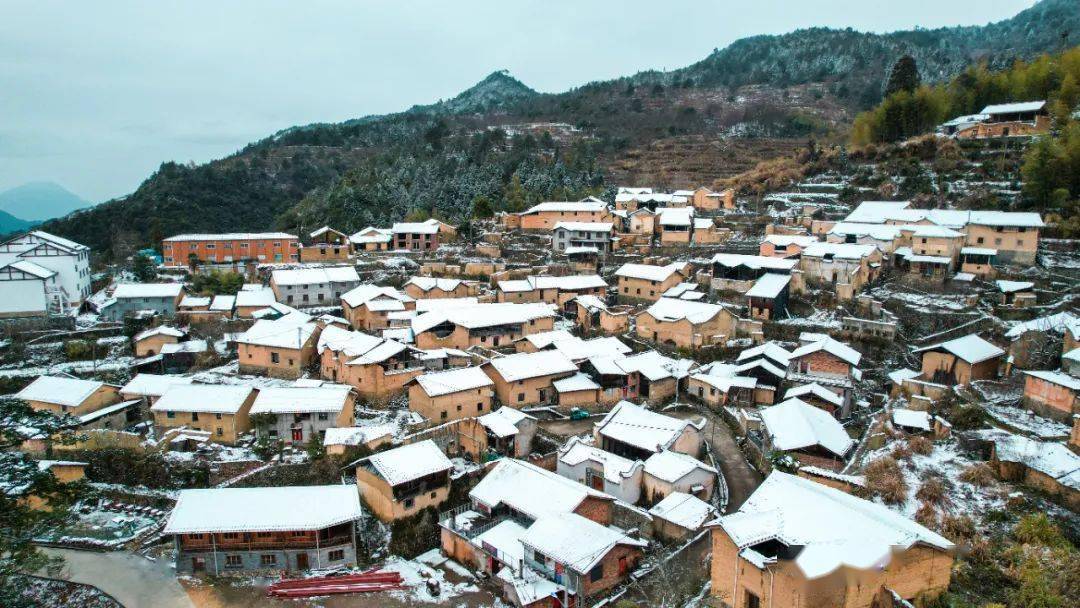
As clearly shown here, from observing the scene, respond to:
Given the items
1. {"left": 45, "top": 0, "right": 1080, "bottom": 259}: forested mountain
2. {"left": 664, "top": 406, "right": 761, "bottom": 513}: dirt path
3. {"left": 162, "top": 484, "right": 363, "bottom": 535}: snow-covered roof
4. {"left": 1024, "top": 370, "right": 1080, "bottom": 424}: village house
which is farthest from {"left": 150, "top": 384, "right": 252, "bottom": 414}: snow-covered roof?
{"left": 45, "top": 0, "right": 1080, "bottom": 259}: forested mountain

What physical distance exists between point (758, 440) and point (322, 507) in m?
14.1

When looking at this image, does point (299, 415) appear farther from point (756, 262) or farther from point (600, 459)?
point (756, 262)

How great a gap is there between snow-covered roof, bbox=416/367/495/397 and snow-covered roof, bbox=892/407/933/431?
14038mm

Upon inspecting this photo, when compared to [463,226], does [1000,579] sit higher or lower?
lower

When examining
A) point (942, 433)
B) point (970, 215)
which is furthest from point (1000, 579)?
point (970, 215)

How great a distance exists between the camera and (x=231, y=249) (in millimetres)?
40125

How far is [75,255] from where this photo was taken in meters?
32.3

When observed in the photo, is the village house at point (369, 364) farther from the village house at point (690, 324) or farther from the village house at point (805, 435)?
the village house at point (805, 435)

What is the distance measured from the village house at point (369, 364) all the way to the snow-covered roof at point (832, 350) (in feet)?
51.8

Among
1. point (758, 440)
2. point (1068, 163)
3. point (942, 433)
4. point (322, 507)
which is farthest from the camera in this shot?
point (1068, 163)

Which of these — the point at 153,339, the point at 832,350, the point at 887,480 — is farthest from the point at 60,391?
the point at 832,350

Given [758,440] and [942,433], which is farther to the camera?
[758,440]

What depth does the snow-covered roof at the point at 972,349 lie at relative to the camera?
21844 millimetres

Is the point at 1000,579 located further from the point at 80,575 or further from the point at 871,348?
the point at 80,575
